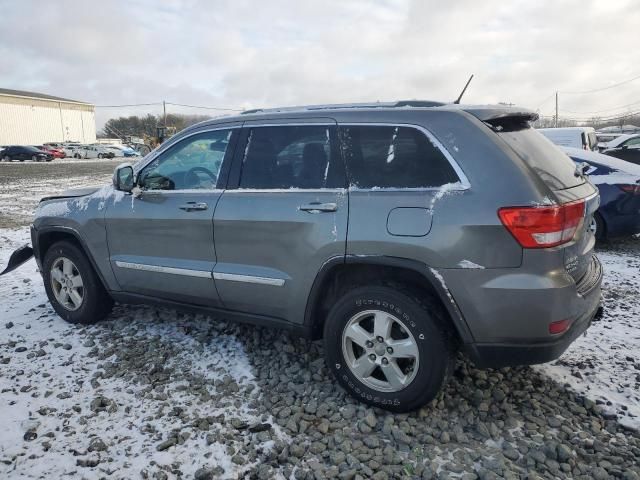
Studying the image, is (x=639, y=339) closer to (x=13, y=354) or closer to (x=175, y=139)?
(x=175, y=139)

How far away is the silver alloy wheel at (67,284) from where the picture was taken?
4.52 meters

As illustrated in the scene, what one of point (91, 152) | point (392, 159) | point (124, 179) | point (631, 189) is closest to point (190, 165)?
point (124, 179)

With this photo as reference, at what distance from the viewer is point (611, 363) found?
366cm

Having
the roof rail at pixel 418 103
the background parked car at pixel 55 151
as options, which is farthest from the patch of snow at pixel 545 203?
the background parked car at pixel 55 151

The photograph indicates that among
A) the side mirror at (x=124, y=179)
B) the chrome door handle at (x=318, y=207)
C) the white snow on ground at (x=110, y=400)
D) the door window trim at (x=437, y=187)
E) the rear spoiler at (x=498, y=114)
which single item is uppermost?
the rear spoiler at (x=498, y=114)

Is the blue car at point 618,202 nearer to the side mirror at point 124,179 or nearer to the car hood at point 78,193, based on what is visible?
the side mirror at point 124,179

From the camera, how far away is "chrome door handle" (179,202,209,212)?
361 centimetres

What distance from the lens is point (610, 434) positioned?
2881 mm

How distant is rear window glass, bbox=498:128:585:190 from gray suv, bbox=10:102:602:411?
15 millimetres

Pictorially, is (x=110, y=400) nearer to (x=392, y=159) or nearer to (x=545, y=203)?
(x=392, y=159)

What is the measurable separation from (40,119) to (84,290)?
68.6m

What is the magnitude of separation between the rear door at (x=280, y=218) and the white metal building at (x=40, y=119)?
2562 inches

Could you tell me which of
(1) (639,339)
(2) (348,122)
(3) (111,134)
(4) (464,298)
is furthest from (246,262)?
(3) (111,134)

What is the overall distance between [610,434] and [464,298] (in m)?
1.21
